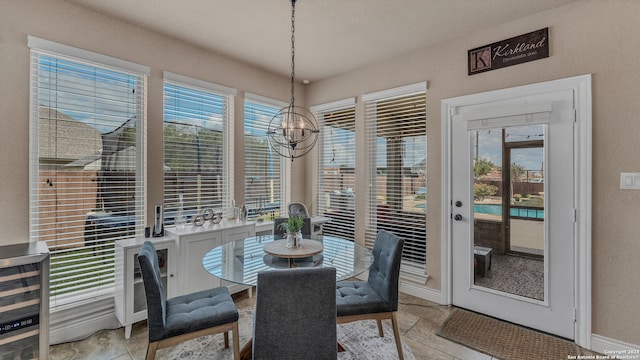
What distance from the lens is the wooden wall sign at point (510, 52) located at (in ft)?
8.16

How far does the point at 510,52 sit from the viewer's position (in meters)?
2.65

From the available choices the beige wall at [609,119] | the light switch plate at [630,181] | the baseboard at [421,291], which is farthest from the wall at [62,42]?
the light switch plate at [630,181]

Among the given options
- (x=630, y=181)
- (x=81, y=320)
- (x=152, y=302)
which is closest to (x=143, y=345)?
(x=81, y=320)

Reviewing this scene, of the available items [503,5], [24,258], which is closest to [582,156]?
[503,5]

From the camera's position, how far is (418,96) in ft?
10.8

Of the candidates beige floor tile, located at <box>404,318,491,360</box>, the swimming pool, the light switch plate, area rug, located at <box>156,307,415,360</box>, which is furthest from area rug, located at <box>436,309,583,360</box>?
the light switch plate

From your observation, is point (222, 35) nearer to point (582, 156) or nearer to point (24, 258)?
point (24, 258)

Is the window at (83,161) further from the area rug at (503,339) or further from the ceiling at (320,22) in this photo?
the area rug at (503,339)

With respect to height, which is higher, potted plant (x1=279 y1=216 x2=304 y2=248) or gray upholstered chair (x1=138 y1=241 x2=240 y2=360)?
potted plant (x1=279 y1=216 x2=304 y2=248)

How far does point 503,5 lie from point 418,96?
1.11 metres

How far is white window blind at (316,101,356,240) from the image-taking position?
3.95m

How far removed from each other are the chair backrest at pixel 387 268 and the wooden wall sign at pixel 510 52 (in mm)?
1984

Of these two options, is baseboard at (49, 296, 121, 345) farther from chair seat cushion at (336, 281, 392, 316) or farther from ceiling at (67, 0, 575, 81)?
ceiling at (67, 0, 575, 81)

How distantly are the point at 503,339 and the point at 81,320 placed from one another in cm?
359
